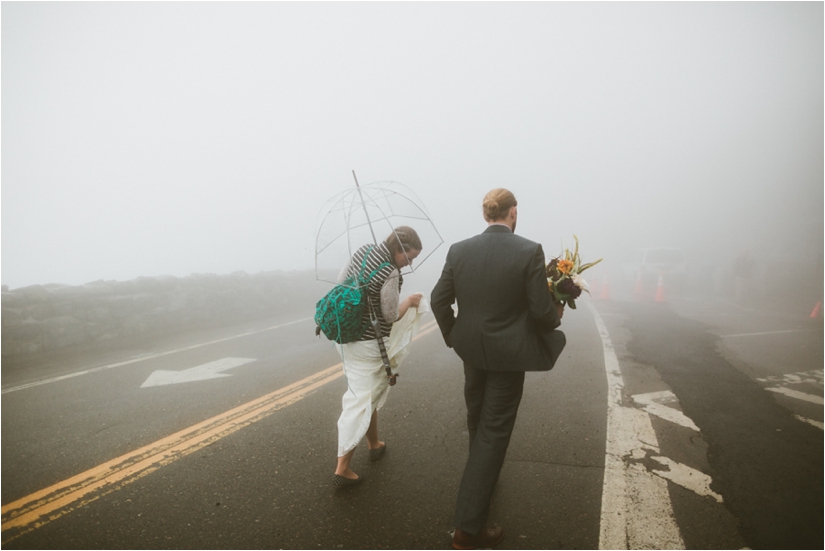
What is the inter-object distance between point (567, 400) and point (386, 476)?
2.35m

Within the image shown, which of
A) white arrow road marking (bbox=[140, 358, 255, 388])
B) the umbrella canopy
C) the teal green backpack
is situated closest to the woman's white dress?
the teal green backpack

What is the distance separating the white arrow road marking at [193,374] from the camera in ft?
19.3

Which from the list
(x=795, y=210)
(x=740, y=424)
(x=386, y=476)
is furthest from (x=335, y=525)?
(x=795, y=210)

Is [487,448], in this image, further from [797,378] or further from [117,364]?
[117,364]

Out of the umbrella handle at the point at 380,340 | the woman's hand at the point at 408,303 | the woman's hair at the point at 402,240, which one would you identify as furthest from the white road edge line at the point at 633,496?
the woman's hair at the point at 402,240

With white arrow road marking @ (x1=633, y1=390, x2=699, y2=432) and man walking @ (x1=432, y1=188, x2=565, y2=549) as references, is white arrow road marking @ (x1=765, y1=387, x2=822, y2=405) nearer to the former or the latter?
white arrow road marking @ (x1=633, y1=390, x2=699, y2=432)

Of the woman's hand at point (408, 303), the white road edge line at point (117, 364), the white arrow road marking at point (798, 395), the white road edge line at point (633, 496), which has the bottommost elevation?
the white arrow road marking at point (798, 395)

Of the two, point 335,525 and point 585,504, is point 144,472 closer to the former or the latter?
point 335,525

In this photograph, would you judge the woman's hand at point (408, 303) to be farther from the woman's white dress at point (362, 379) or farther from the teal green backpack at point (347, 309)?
the teal green backpack at point (347, 309)

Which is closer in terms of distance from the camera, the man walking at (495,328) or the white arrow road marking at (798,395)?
the man walking at (495,328)

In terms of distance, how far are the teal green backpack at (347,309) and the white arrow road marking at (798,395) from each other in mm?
4832

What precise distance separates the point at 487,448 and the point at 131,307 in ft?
34.1

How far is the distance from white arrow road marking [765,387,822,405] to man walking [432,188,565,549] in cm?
399

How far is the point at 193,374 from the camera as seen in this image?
623cm
